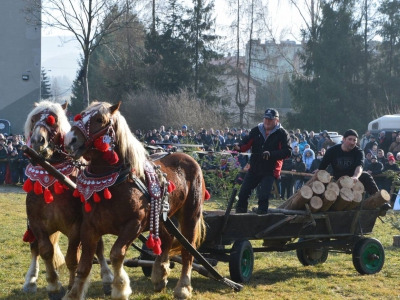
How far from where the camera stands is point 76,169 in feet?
21.5

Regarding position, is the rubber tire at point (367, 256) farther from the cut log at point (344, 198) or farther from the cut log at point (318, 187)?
the cut log at point (318, 187)

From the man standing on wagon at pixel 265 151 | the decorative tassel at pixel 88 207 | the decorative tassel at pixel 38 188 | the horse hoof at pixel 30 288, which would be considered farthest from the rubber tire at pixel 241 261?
the decorative tassel at pixel 38 188

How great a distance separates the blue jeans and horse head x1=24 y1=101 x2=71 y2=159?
2826mm

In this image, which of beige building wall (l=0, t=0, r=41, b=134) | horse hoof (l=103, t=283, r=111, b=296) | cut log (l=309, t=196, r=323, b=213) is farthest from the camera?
beige building wall (l=0, t=0, r=41, b=134)

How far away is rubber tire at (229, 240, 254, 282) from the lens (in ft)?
24.4

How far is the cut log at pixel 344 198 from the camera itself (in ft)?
27.8

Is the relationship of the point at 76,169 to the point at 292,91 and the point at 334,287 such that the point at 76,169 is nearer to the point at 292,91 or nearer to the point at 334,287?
the point at 334,287

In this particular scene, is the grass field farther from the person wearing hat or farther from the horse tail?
the person wearing hat

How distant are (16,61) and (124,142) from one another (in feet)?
97.8

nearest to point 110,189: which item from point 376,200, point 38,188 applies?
point 38,188

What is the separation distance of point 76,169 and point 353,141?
4.07 metres

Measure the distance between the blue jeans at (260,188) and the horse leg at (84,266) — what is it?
306cm

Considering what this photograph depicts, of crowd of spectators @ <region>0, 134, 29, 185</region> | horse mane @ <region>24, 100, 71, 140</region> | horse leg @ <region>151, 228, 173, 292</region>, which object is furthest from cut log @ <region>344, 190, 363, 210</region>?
crowd of spectators @ <region>0, 134, 29, 185</region>

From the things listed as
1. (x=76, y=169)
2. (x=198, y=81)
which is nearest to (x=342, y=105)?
(x=198, y=81)
